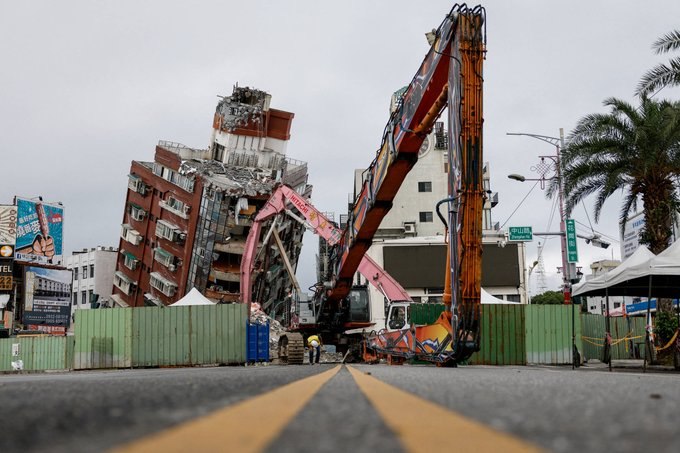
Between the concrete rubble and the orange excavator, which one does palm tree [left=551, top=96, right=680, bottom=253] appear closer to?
the orange excavator

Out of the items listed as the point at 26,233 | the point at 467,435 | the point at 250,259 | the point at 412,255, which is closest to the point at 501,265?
the point at 412,255

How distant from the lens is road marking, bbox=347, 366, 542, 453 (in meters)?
1.96

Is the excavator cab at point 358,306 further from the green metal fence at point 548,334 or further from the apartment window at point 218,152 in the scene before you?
the apartment window at point 218,152

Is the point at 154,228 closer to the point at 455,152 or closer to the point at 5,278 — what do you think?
the point at 5,278

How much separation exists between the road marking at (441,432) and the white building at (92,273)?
320ft

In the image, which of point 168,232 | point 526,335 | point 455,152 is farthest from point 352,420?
point 168,232

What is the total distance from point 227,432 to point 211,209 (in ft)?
188

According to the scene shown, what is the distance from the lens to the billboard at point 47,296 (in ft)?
248

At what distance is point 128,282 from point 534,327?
52089 millimetres

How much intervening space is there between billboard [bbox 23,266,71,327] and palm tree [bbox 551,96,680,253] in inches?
2487

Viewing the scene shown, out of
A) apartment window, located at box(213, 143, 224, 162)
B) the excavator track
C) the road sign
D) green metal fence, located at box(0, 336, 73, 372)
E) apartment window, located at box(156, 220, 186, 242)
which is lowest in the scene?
green metal fence, located at box(0, 336, 73, 372)

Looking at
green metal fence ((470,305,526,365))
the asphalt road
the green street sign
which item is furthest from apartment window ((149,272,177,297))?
the asphalt road

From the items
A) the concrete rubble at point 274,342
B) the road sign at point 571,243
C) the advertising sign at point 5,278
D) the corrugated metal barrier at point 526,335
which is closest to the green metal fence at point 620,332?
the road sign at point 571,243

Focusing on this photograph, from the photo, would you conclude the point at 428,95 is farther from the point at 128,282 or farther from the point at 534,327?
the point at 128,282
